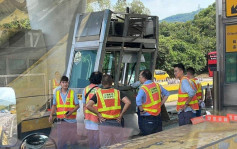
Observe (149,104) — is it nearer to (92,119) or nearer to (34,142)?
(92,119)

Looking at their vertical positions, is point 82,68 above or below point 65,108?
above

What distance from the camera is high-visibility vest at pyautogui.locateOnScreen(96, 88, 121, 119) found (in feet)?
14.6

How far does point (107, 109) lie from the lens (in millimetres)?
4504

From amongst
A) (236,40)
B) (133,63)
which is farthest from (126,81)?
(236,40)

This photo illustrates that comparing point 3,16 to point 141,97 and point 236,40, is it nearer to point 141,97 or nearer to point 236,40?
point 141,97

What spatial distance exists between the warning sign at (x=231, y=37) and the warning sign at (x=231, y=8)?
6.6 inches

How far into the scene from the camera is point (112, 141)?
462 centimetres

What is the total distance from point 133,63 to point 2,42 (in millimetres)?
2940

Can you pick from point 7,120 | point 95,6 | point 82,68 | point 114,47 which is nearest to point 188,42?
point 95,6

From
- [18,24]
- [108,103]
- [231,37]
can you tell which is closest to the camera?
[108,103]

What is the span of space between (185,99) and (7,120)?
2.81 m

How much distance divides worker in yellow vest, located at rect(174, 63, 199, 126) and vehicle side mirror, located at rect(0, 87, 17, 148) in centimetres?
268

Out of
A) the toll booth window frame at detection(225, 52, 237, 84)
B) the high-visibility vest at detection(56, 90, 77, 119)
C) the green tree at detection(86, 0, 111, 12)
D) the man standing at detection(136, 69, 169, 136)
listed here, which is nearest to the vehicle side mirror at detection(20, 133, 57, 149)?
the high-visibility vest at detection(56, 90, 77, 119)

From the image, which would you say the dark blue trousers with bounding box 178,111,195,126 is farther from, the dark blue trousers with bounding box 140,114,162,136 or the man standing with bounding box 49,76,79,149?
the man standing with bounding box 49,76,79,149
